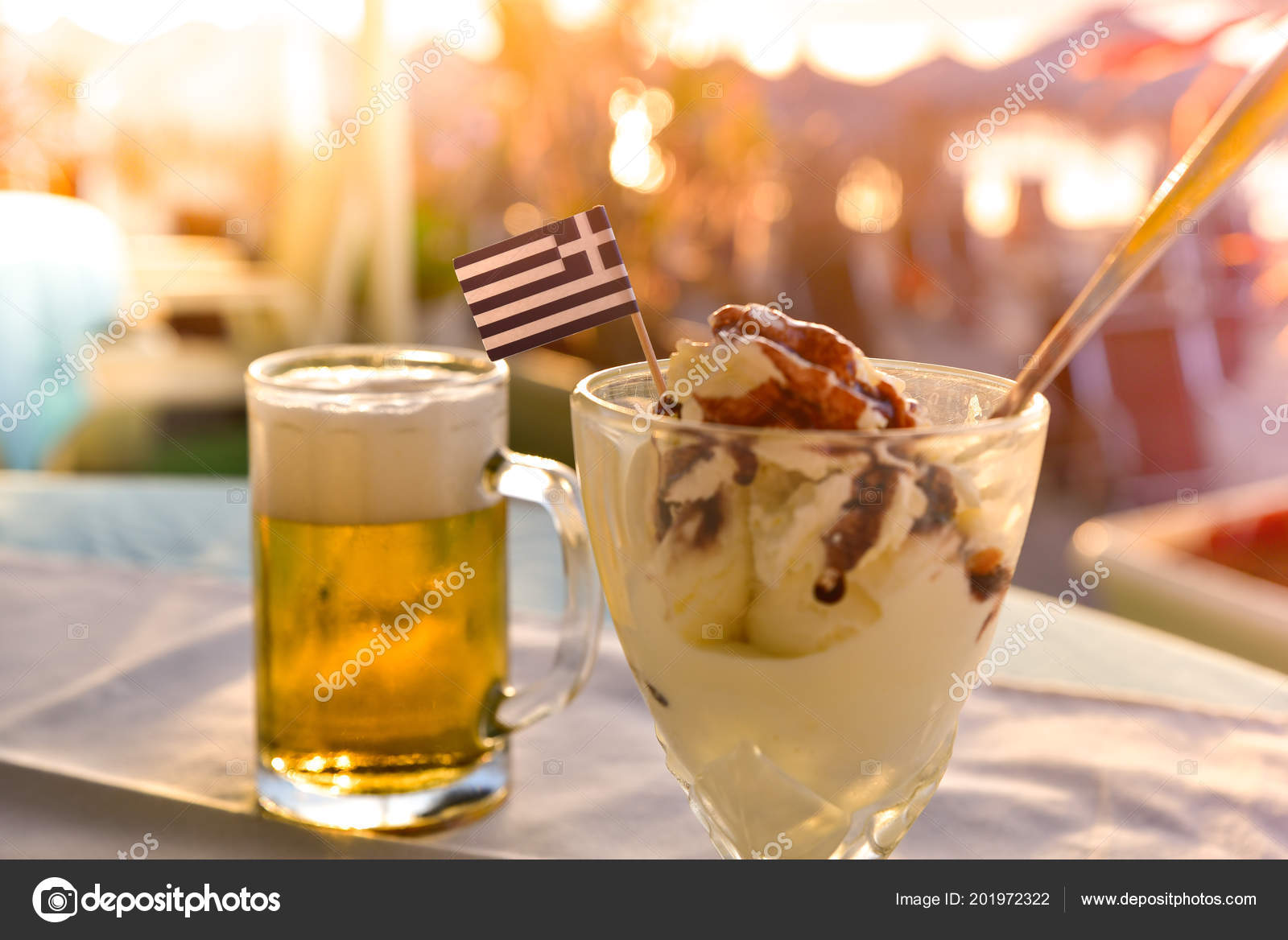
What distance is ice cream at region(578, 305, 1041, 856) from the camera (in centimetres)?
52

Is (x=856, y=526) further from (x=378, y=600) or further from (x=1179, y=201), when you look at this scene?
(x=378, y=600)

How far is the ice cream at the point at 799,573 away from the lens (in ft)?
1.70

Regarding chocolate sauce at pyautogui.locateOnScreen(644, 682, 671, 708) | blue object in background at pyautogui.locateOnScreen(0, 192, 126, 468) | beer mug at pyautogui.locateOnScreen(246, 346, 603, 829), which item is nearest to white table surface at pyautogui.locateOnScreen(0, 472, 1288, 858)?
beer mug at pyautogui.locateOnScreen(246, 346, 603, 829)

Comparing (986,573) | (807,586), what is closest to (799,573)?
(807,586)

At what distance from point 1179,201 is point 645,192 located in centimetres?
446

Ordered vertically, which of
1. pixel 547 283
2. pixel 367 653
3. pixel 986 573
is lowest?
pixel 367 653

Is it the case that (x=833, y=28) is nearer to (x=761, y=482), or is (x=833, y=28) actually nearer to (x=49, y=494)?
(x=49, y=494)

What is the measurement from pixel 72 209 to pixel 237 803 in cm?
407

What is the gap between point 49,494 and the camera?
54.9 inches

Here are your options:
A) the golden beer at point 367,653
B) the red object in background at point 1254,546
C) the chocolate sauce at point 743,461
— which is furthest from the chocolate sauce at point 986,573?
the red object in background at point 1254,546

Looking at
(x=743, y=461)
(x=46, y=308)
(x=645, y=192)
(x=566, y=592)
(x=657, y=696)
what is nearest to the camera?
(x=743, y=461)

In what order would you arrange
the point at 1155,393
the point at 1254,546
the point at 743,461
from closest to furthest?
the point at 743,461, the point at 1254,546, the point at 1155,393

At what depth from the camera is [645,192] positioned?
4836 millimetres

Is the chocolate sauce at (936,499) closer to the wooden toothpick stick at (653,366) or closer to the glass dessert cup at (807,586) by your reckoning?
the glass dessert cup at (807,586)
